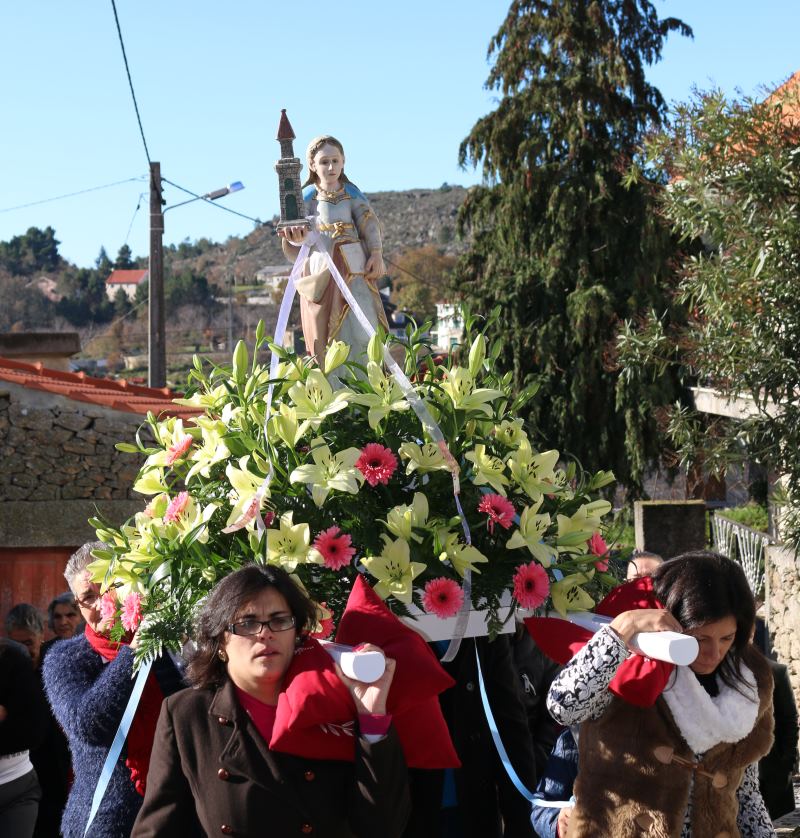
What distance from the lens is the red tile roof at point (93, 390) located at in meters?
10.6

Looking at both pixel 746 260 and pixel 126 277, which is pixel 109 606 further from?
pixel 126 277

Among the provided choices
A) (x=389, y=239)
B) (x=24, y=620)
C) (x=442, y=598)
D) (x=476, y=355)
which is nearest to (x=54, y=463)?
(x=24, y=620)

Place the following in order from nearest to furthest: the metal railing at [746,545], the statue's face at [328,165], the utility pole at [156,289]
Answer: the statue's face at [328,165], the metal railing at [746,545], the utility pole at [156,289]

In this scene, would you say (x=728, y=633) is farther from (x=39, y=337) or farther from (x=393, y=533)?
(x=39, y=337)

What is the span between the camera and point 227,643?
271 cm

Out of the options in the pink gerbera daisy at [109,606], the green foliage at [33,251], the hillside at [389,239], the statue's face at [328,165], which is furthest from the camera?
the hillside at [389,239]

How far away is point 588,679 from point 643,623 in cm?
17

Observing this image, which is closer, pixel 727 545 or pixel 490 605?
pixel 490 605

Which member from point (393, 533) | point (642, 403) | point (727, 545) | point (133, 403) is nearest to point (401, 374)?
point (393, 533)

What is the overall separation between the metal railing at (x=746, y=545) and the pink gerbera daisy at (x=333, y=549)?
8.53 meters

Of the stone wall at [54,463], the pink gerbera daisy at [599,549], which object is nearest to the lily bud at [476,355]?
the pink gerbera daisy at [599,549]

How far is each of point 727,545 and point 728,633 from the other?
11573mm

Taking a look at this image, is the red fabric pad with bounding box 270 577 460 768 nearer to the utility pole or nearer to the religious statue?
the religious statue

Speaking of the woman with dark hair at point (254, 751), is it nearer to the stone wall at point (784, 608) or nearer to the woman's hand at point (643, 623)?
the woman's hand at point (643, 623)
